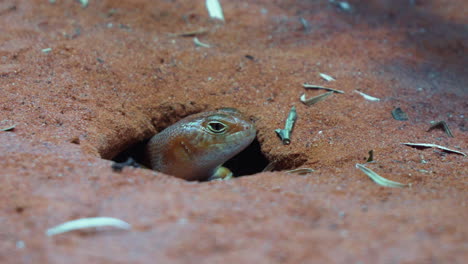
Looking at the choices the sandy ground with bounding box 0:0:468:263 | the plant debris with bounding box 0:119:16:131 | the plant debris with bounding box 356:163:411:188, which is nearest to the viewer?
Answer: the sandy ground with bounding box 0:0:468:263

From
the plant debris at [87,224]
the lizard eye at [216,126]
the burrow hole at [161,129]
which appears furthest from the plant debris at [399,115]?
the plant debris at [87,224]

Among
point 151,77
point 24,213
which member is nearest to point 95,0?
point 151,77

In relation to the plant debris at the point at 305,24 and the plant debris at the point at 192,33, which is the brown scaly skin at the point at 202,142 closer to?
the plant debris at the point at 192,33

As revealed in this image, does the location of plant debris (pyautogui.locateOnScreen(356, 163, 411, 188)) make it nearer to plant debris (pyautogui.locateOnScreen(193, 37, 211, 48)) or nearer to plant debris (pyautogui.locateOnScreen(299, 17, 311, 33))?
plant debris (pyautogui.locateOnScreen(193, 37, 211, 48))

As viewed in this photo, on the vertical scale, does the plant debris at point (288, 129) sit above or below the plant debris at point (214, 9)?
below

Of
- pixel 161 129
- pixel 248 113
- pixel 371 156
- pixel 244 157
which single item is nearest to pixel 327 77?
pixel 248 113

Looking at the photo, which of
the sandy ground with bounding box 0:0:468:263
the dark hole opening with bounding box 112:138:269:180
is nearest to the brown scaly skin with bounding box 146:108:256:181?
the sandy ground with bounding box 0:0:468:263

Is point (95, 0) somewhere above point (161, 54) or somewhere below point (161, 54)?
above

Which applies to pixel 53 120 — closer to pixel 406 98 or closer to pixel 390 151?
pixel 390 151
